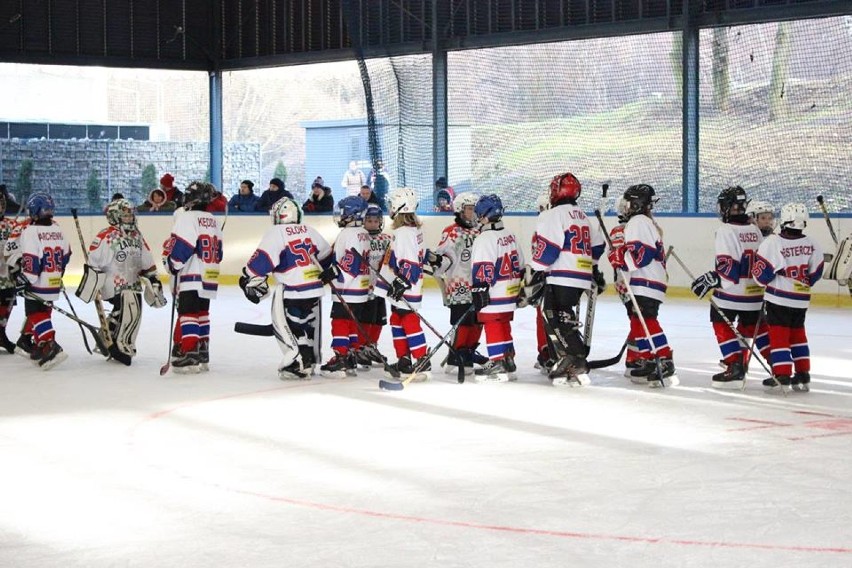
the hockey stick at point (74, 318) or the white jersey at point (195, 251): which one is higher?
the white jersey at point (195, 251)

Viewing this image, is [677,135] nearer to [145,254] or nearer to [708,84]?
[708,84]

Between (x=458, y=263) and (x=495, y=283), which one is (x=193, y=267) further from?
(x=495, y=283)

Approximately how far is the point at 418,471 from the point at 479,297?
98.8 inches

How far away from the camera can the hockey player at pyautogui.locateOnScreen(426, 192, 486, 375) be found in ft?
27.6

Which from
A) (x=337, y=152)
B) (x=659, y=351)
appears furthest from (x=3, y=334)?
(x=337, y=152)

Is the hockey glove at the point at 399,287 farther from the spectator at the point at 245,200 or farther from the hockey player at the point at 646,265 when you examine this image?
the spectator at the point at 245,200

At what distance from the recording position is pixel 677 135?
20.8 metres

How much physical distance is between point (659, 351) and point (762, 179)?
12073 mm

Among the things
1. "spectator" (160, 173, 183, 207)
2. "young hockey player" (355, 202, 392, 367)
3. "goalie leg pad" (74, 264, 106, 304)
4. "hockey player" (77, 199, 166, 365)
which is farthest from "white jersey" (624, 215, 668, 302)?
"spectator" (160, 173, 183, 207)

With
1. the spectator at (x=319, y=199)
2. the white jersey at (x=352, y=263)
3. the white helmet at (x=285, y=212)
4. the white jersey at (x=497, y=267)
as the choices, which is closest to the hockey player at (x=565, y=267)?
the white jersey at (x=497, y=267)

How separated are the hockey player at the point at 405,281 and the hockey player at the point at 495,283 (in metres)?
0.37

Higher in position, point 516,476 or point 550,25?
point 550,25

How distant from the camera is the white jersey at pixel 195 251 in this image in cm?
849

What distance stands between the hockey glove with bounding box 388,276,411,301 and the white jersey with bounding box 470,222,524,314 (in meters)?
0.43
